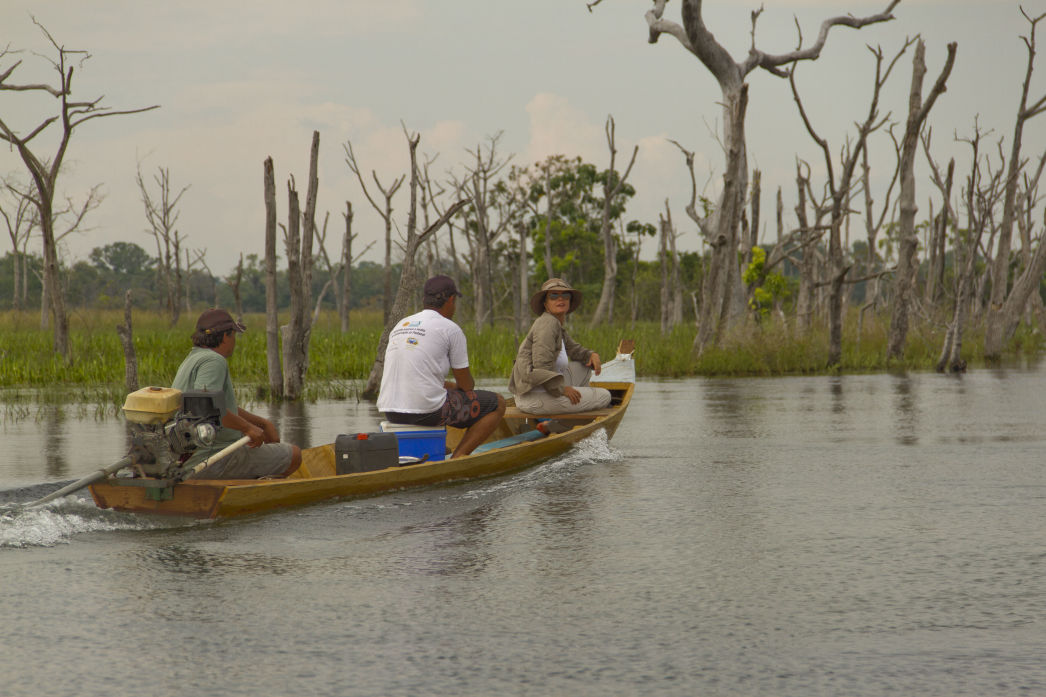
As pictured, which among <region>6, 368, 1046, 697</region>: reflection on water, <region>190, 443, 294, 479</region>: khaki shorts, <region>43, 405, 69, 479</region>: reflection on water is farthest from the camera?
<region>43, 405, 69, 479</region>: reflection on water

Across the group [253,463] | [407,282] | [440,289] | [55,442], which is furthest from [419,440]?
[407,282]

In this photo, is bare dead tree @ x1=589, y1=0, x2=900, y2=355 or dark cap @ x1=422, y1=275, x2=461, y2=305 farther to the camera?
bare dead tree @ x1=589, y1=0, x2=900, y2=355

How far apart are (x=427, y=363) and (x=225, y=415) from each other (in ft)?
6.66

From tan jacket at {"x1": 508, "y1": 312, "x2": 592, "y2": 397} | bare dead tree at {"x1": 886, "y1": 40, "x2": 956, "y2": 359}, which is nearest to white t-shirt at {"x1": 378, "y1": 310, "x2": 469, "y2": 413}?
tan jacket at {"x1": 508, "y1": 312, "x2": 592, "y2": 397}

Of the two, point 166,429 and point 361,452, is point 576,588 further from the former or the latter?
point 361,452

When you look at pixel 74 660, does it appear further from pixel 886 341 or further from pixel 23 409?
pixel 886 341

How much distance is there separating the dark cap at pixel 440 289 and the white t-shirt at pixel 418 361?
0.13 meters

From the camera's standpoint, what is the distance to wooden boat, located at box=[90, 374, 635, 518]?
7133 mm

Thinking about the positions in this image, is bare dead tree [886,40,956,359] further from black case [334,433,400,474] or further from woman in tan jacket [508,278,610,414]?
black case [334,433,400,474]

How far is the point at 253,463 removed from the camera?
793 cm

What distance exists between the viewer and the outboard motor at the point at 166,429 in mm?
6887

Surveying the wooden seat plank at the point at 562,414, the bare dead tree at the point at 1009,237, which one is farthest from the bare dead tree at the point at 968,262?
the wooden seat plank at the point at 562,414

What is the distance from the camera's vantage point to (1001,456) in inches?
415

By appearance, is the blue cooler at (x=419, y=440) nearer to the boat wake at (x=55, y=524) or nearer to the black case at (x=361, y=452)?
the black case at (x=361, y=452)
